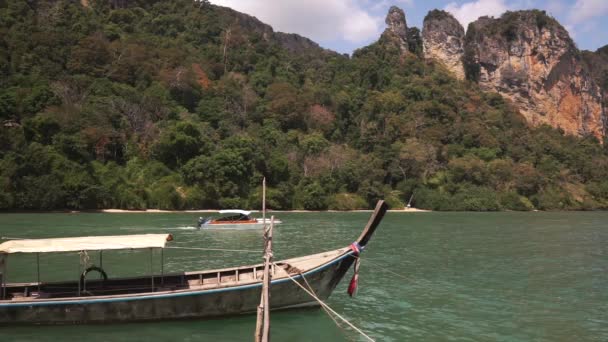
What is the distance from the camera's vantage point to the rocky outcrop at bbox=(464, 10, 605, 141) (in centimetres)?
11106

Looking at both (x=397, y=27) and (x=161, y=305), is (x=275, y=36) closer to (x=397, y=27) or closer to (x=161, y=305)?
(x=397, y=27)

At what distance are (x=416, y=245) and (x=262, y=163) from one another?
3331cm

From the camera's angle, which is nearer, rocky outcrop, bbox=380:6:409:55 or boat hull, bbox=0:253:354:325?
boat hull, bbox=0:253:354:325

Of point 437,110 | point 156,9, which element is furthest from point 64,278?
point 156,9

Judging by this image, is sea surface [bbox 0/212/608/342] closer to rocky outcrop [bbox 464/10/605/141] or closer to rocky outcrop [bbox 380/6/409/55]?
rocky outcrop [bbox 464/10/605/141]

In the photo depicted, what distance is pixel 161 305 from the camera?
11.4m

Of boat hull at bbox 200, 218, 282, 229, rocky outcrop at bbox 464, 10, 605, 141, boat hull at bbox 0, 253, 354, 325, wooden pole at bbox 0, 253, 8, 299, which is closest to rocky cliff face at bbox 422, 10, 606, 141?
rocky outcrop at bbox 464, 10, 605, 141

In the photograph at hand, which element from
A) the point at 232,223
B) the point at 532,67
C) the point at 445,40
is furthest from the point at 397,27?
the point at 232,223

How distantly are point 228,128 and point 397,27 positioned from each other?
67520 millimetres

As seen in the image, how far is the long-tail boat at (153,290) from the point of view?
11086 mm

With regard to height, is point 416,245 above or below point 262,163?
below

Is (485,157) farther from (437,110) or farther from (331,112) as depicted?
(331,112)

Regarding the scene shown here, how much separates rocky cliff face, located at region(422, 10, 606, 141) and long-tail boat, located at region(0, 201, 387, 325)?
366 feet

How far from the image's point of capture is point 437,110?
8112cm
